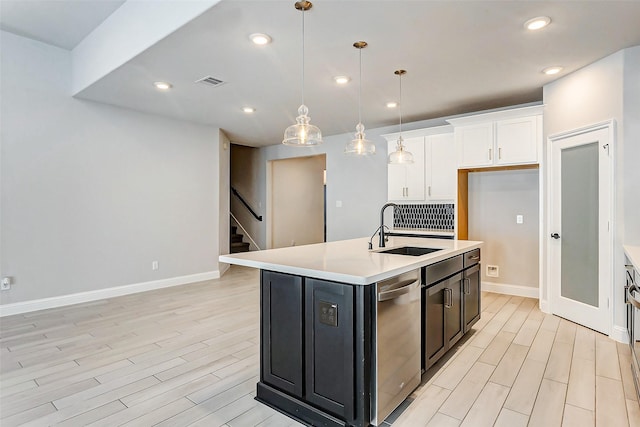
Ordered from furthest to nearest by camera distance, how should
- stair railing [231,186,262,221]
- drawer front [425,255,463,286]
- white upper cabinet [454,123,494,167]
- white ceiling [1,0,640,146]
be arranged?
stair railing [231,186,262,221] → white upper cabinet [454,123,494,167] → white ceiling [1,0,640,146] → drawer front [425,255,463,286]

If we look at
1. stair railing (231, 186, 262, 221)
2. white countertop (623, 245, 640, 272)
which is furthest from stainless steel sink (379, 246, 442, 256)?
stair railing (231, 186, 262, 221)

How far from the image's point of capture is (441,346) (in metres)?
2.68

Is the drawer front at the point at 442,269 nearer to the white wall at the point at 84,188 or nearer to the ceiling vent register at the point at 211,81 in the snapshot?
the ceiling vent register at the point at 211,81

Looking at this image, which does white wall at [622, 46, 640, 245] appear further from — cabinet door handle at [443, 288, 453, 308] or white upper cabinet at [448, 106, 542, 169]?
cabinet door handle at [443, 288, 453, 308]

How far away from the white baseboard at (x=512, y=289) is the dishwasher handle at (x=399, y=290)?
3.49m

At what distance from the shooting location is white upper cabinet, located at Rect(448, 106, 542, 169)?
170 inches

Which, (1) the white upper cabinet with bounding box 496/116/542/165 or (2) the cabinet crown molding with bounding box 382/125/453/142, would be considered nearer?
(1) the white upper cabinet with bounding box 496/116/542/165

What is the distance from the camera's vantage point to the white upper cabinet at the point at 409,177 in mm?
5359

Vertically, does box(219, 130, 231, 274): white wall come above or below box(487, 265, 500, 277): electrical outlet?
above

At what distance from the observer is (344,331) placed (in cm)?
188

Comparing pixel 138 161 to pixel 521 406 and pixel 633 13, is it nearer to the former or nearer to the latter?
pixel 521 406

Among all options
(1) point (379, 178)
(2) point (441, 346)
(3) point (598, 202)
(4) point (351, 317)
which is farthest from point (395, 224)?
(4) point (351, 317)

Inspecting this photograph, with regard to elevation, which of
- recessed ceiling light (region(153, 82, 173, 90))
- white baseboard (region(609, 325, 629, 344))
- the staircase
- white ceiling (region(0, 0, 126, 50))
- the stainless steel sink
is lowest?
white baseboard (region(609, 325, 629, 344))

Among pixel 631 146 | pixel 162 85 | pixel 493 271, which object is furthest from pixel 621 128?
pixel 162 85
